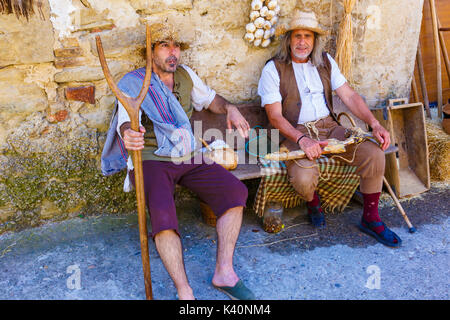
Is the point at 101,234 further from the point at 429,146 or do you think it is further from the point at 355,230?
the point at 429,146

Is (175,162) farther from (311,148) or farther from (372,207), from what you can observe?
(372,207)

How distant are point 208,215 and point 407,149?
7.04ft

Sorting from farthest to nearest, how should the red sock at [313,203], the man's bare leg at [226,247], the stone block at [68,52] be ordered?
the red sock at [313,203] → the stone block at [68,52] → the man's bare leg at [226,247]

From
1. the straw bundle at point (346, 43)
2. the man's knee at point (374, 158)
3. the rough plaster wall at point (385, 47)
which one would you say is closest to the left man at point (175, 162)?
the man's knee at point (374, 158)

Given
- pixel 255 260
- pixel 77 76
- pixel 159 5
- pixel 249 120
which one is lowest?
pixel 255 260

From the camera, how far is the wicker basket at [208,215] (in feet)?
9.86

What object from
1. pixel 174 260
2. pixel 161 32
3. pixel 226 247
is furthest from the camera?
pixel 161 32

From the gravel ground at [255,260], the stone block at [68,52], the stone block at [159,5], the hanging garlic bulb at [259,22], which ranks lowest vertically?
the gravel ground at [255,260]

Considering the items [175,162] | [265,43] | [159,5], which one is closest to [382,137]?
[265,43]

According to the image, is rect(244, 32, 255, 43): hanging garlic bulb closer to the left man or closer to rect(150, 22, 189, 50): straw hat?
the left man

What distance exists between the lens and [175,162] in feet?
8.42

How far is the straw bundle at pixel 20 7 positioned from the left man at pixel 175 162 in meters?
0.82

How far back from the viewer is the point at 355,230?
298 centimetres

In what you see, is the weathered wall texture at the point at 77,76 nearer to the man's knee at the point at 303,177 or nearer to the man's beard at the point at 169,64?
the man's beard at the point at 169,64
